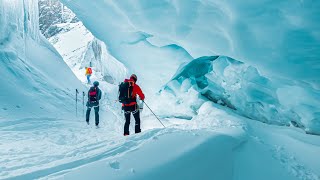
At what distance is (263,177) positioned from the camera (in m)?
4.52

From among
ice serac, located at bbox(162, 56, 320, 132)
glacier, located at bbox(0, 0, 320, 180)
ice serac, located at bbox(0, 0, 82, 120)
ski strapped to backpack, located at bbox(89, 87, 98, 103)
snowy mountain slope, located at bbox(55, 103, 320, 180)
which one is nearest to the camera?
snowy mountain slope, located at bbox(55, 103, 320, 180)

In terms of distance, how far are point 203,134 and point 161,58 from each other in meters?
7.03

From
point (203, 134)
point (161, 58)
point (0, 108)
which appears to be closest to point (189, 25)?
point (161, 58)

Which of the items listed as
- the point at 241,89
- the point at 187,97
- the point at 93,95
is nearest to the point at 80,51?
the point at 187,97

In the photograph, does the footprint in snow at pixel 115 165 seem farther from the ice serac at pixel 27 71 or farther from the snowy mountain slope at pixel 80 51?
the snowy mountain slope at pixel 80 51

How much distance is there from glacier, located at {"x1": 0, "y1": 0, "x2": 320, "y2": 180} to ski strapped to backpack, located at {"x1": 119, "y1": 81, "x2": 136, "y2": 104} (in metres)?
1.10

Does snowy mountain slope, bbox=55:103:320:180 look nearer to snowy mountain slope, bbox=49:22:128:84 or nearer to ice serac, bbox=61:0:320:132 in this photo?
ice serac, bbox=61:0:320:132

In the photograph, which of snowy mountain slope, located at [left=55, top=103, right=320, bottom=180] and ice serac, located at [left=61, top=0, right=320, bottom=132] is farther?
ice serac, located at [left=61, top=0, right=320, bottom=132]

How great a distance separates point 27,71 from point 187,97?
23.4 ft

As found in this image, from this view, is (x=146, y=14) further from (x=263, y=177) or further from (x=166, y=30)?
(x=263, y=177)

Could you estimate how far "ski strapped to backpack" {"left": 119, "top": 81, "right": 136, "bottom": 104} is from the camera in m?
6.83

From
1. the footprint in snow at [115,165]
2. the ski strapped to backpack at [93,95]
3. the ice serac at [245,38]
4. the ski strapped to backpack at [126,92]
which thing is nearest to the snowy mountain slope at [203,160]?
the footprint in snow at [115,165]

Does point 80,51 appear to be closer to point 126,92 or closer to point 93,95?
point 93,95

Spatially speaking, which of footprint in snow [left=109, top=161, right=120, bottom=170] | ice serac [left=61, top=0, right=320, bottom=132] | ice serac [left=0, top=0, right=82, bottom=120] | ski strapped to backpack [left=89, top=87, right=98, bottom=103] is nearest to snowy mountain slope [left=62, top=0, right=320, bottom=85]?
ice serac [left=61, top=0, right=320, bottom=132]
